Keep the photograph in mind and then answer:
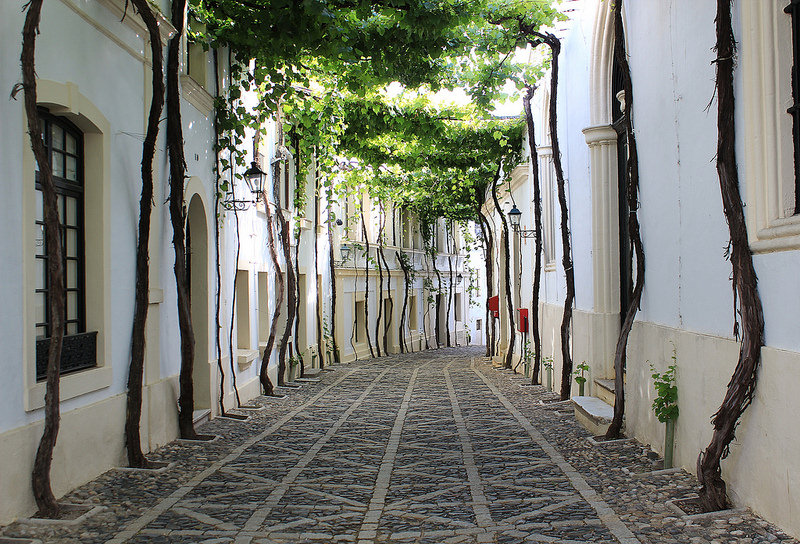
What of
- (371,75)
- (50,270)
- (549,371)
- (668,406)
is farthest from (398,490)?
(549,371)

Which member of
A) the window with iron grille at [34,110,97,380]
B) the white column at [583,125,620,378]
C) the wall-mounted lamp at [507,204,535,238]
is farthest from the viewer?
the wall-mounted lamp at [507,204,535,238]

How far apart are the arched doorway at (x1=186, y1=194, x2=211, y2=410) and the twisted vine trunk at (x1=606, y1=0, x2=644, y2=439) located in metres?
5.53

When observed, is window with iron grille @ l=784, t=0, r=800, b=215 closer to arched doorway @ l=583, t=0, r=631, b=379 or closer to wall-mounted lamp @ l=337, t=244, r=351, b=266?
arched doorway @ l=583, t=0, r=631, b=379

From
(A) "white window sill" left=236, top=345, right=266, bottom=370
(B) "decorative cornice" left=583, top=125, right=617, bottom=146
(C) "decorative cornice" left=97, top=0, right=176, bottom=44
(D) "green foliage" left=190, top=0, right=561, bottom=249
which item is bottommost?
(A) "white window sill" left=236, top=345, right=266, bottom=370

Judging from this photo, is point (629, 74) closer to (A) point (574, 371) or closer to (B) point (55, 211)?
(A) point (574, 371)

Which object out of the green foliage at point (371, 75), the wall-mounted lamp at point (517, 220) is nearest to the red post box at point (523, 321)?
the wall-mounted lamp at point (517, 220)

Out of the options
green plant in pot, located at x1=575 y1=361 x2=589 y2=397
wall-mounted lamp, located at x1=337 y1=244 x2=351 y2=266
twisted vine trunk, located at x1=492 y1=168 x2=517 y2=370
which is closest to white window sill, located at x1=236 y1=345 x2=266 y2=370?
green plant in pot, located at x1=575 y1=361 x2=589 y2=397

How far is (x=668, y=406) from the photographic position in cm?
676

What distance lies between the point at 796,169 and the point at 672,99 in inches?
86.3

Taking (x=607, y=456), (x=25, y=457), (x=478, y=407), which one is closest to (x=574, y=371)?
(x=478, y=407)

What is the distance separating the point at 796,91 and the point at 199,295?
817 cm

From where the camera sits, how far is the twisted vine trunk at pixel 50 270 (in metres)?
5.35

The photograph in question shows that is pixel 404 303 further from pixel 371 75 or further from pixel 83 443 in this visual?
pixel 83 443

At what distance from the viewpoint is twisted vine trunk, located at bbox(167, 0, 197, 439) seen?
8.62 meters
